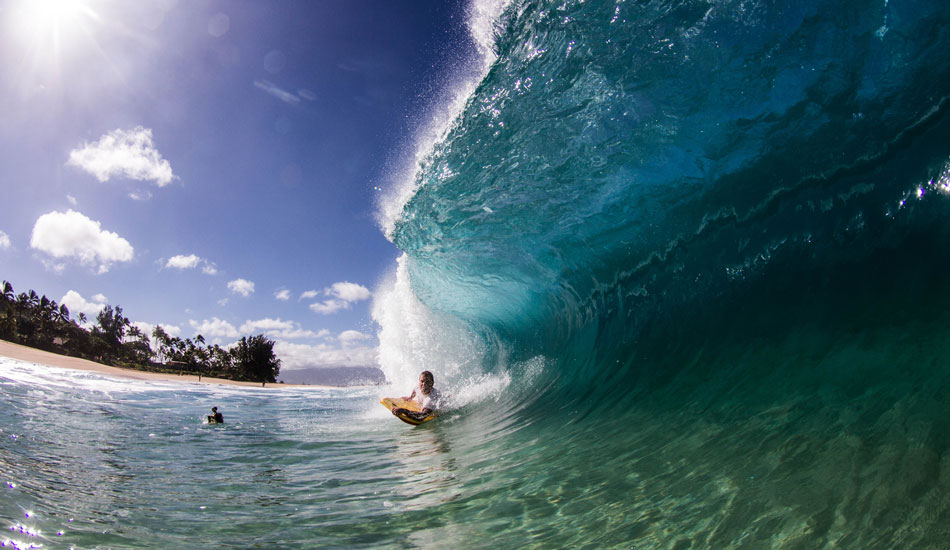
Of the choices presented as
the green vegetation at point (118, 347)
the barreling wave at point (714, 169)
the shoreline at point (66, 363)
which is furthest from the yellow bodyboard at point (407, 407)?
the green vegetation at point (118, 347)

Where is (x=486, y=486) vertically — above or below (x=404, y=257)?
below

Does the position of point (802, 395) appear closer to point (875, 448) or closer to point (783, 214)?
point (875, 448)

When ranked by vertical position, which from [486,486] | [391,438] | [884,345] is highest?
[884,345]

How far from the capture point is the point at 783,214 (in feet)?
17.2

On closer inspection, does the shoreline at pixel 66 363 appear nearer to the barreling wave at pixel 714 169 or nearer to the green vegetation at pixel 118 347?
the green vegetation at pixel 118 347

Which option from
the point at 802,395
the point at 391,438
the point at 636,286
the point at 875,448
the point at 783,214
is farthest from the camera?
the point at 636,286

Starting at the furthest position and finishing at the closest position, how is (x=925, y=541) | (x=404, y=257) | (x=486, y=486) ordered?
(x=404, y=257) < (x=486, y=486) < (x=925, y=541)

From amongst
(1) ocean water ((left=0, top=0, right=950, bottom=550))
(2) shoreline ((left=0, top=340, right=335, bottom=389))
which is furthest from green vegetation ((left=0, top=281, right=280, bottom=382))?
(1) ocean water ((left=0, top=0, right=950, bottom=550))

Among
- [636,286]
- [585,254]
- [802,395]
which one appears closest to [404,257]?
[585,254]

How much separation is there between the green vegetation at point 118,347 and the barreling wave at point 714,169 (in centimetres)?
6204

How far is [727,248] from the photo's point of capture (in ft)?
19.0

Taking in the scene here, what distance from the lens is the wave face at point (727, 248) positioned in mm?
2227

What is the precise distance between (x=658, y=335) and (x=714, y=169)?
8.66 ft

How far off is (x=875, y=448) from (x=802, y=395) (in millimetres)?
1023
